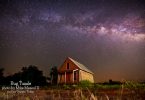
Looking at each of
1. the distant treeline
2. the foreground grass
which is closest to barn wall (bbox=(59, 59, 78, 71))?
the distant treeline

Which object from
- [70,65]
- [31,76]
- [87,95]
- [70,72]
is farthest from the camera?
[70,65]

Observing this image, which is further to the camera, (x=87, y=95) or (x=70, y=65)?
(x=70, y=65)

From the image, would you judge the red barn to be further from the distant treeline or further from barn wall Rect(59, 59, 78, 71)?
the distant treeline

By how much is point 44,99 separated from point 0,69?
15062mm

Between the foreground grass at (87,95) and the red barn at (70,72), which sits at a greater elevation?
the red barn at (70,72)

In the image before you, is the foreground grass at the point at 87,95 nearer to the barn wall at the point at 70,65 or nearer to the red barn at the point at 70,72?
the red barn at the point at 70,72

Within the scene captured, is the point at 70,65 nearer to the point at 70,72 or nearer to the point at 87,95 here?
the point at 70,72

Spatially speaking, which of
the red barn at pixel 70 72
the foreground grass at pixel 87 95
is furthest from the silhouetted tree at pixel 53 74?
the foreground grass at pixel 87 95

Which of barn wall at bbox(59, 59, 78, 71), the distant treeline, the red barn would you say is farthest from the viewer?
barn wall at bbox(59, 59, 78, 71)

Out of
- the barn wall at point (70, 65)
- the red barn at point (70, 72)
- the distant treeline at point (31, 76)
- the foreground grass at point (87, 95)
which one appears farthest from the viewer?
the barn wall at point (70, 65)

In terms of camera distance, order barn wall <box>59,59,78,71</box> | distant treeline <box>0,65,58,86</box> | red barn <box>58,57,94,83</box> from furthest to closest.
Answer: barn wall <box>59,59,78,71</box> → red barn <box>58,57,94,83</box> → distant treeline <box>0,65,58,86</box>

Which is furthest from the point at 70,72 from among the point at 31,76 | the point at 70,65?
the point at 31,76

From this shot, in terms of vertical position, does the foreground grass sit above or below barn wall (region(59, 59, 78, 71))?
below

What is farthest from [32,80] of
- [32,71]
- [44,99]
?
[44,99]
